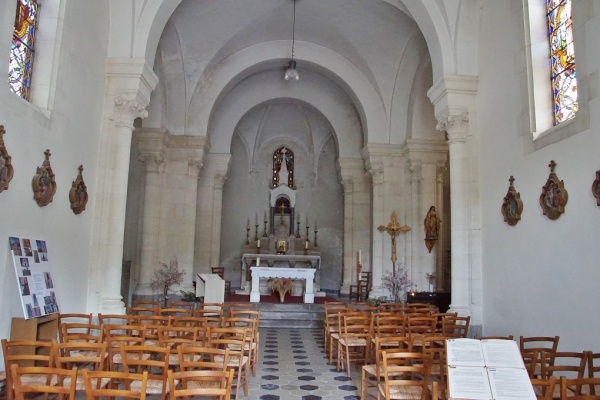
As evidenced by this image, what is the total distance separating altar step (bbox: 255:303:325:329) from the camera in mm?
12567

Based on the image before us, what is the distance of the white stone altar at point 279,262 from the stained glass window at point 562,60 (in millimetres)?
10342

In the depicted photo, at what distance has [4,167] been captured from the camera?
6.00m

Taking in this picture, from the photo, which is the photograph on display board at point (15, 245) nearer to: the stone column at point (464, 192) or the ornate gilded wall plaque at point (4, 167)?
the ornate gilded wall plaque at point (4, 167)

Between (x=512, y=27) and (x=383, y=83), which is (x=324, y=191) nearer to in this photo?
(x=383, y=83)

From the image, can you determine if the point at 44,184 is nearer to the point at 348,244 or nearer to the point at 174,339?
the point at 174,339

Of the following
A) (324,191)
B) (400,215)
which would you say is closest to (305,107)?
(324,191)

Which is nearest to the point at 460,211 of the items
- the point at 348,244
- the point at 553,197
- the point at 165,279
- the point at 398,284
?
the point at 553,197

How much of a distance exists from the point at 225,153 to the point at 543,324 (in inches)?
475

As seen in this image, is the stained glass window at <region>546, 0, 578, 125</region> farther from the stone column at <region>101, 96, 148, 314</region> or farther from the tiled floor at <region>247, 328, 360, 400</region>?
the stone column at <region>101, 96, 148, 314</region>

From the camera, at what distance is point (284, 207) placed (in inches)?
778

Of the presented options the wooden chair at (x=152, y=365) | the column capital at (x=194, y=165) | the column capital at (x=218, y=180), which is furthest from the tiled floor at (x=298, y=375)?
the column capital at (x=218, y=180)

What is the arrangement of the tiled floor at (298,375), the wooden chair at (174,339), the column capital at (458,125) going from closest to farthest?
1. the wooden chair at (174,339)
2. the tiled floor at (298,375)
3. the column capital at (458,125)

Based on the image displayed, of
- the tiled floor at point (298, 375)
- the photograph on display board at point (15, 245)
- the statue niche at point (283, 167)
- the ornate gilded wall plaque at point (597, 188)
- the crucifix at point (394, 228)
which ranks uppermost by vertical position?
the statue niche at point (283, 167)

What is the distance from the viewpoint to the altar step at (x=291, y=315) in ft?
41.2
